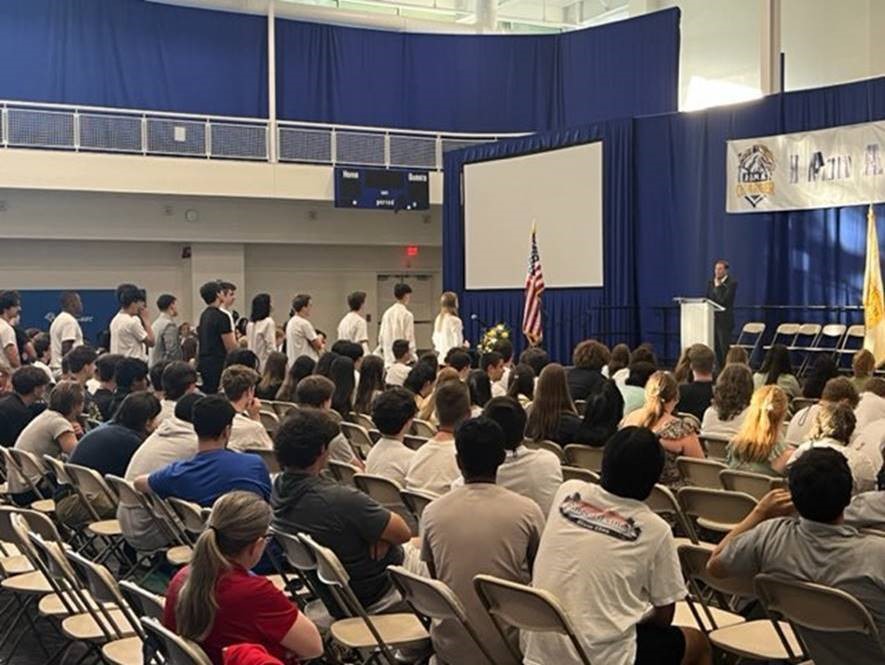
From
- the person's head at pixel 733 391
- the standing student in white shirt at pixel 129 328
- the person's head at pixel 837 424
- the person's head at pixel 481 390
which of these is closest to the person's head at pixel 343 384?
the person's head at pixel 481 390

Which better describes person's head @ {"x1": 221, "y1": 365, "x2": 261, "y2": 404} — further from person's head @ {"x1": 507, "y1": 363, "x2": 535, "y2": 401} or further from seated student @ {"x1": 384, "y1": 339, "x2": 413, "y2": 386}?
seated student @ {"x1": 384, "y1": 339, "x2": 413, "y2": 386}

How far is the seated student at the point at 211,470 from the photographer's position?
446 centimetres

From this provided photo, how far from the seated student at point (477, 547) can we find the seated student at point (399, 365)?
549 centimetres

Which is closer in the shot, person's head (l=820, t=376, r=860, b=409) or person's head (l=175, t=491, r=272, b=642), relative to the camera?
person's head (l=175, t=491, r=272, b=642)

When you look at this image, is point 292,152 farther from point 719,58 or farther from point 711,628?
point 711,628

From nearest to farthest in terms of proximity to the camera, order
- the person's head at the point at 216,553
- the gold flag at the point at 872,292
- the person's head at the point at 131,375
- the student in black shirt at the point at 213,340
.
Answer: the person's head at the point at 216,553 < the person's head at the point at 131,375 < the student in black shirt at the point at 213,340 < the gold flag at the point at 872,292

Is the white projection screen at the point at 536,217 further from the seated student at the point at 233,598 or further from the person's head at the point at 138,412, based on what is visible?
the seated student at the point at 233,598

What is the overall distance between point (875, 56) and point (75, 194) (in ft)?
42.7

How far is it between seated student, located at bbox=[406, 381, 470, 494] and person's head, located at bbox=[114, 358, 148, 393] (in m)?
2.70

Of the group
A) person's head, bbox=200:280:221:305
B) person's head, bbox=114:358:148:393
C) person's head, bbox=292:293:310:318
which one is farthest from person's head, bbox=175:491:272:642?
person's head, bbox=292:293:310:318

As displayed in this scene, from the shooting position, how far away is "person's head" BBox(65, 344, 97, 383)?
789cm

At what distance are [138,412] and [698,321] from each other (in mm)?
8854

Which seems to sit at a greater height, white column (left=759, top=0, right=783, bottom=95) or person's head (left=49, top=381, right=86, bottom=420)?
white column (left=759, top=0, right=783, bottom=95)

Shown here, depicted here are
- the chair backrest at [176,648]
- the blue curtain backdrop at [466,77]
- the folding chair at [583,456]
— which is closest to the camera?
the chair backrest at [176,648]
